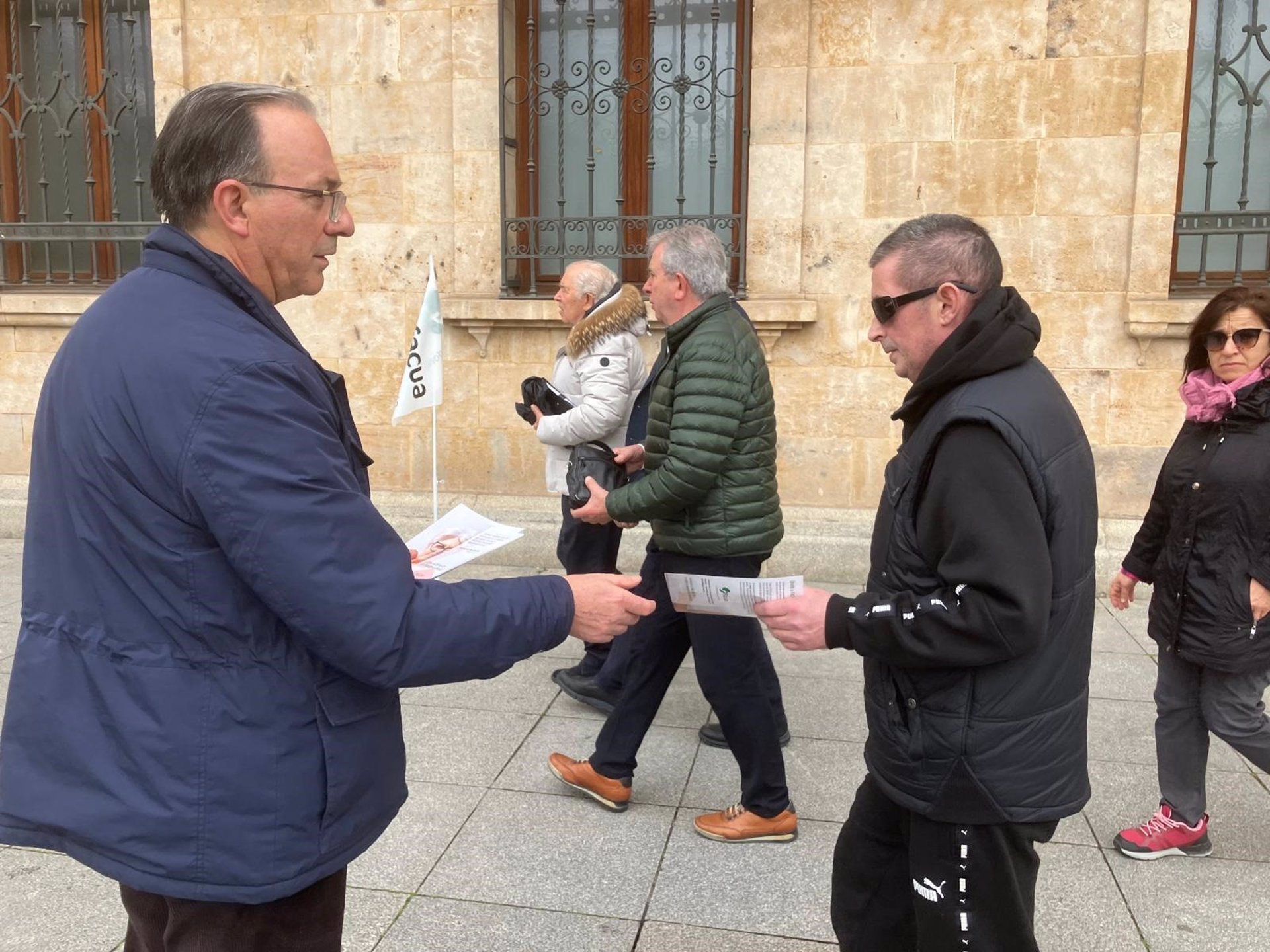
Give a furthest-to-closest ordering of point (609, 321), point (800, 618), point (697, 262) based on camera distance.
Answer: point (609, 321) → point (697, 262) → point (800, 618)

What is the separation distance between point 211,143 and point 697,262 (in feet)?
6.75

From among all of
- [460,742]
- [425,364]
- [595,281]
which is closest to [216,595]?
[460,742]

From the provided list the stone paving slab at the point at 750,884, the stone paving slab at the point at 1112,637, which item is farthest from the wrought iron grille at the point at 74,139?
the stone paving slab at the point at 1112,637

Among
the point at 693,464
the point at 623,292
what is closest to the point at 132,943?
the point at 693,464

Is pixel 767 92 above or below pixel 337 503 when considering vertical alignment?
above

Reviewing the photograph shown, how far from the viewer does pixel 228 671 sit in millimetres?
1576

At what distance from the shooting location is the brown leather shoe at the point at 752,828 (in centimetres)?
346

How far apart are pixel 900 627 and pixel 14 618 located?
215 inches

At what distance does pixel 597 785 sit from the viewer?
12.1 feet

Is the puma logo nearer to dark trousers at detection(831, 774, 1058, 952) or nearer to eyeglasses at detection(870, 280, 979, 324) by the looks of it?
dark trousers at detection(831, 774, 1058, 952)

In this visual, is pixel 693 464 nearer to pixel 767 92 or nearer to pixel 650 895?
pixel 650 895

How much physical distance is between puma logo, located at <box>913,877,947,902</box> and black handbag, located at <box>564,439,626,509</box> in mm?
2259

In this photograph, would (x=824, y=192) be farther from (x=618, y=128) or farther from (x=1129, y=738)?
(x=1129, y=738)

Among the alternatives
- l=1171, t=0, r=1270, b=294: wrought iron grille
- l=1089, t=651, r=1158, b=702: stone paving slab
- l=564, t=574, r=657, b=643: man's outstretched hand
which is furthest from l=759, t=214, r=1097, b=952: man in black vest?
l=1171, t=0, r=1270, b=294: wrought iron grille
